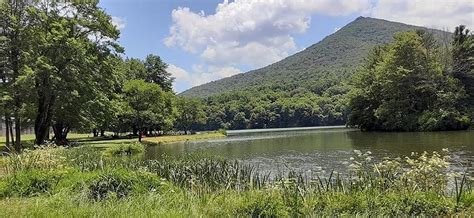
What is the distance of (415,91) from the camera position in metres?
70.7

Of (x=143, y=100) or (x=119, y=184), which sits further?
(x=143, y=100)

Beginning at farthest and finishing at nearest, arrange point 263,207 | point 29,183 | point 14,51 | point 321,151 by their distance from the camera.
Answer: point 14,51, point 321,151, point 29,183, point 263,207

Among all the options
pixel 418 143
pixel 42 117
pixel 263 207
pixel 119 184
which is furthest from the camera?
pixel 418 143

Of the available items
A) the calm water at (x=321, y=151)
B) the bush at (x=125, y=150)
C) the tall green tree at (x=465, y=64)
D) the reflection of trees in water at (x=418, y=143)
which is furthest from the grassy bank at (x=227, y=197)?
the tall green tree at (x=465, y=64)

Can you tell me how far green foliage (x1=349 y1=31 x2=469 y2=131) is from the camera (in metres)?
64.6

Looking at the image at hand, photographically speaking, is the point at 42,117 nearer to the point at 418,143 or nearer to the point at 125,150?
the point at 125,150

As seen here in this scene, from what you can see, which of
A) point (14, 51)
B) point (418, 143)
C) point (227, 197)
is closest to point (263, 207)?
point (227, 197)

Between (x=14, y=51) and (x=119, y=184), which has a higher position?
(x=14, y=51)

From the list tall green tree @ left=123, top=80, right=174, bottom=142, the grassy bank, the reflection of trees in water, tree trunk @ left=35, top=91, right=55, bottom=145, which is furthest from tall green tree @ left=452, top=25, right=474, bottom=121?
the grassy bank

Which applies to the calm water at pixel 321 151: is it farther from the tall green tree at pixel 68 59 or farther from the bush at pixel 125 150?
the tall green tree at pixel 68 59

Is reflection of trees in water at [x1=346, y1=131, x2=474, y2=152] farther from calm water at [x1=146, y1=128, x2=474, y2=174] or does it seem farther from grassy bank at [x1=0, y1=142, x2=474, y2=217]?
grassy bank at [x1=0, y1=142, x2=474, y2=217]

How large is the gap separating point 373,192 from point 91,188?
21.5 feet

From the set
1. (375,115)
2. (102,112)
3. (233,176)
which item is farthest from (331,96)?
(233,176)

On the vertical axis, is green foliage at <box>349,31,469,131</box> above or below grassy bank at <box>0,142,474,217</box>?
above
